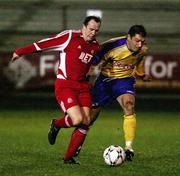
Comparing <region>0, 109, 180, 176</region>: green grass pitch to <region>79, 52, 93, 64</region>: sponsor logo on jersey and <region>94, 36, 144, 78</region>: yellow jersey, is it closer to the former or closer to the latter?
<region>94, 36, 144, 78</region>: yellow jersey

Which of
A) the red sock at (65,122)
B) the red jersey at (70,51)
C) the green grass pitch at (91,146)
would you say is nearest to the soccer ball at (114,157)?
the green grass pitch at (91,146)

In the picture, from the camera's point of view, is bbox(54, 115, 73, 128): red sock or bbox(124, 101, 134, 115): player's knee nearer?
bbox(54, 115, 73, 128): red sock

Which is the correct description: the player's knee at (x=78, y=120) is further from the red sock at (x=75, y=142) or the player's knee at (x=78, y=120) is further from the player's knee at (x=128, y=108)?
the player's knee at (x=128, y=108)

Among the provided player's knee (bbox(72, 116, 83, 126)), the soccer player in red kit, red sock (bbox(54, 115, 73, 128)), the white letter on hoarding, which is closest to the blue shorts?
red sock (bbox(54, 115, 73, 128))

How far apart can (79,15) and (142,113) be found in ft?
14.9

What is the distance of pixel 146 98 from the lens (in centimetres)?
1839

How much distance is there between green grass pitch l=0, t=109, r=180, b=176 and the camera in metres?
8.37

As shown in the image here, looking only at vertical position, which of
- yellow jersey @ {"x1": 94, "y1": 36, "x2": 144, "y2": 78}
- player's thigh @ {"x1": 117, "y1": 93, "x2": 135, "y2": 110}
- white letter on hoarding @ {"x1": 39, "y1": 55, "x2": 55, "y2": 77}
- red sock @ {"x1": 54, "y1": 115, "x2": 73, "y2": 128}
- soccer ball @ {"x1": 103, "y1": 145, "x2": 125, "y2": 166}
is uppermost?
yellow jersey @ {"x1": 94, "y1": 36, "x2": 144, "y2": 78}

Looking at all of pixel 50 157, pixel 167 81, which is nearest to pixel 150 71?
pixel 167 81

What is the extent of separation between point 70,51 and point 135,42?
1031mm

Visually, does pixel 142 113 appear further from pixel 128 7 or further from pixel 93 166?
pixel 93 166

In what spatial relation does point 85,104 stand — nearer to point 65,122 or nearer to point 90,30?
point 65,122

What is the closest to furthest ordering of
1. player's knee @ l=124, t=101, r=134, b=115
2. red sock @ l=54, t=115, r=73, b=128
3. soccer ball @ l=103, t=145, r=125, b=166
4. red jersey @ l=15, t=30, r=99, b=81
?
1. soccer ball @ l=103, t=145, r=125, b=166
2. red jersey @ l=15, t=30, r=99, b=81
3. red sock @ l=54, t=115, r=73, b=128
4. player's knee @ l=124, t=101, r=134, b=115

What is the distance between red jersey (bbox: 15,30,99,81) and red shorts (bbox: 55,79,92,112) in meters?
0.08
